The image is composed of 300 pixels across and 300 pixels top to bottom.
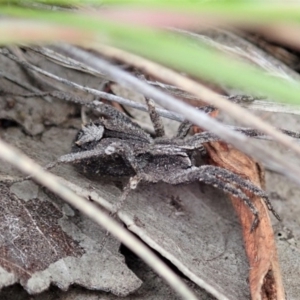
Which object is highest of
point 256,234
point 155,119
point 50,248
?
point 155,119

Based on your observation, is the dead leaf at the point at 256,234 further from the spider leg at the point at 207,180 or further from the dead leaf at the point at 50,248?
the dead leaf at the point at 50,248

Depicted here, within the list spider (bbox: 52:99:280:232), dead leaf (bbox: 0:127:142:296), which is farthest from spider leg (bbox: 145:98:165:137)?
dead leaf (bbox: 0:127:142:296)

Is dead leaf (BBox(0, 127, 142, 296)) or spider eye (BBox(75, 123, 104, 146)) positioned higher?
spider eye (BBox(75, 123, 104, 146))

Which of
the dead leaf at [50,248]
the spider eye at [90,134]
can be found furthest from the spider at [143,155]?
the dead leaf at [50,248]

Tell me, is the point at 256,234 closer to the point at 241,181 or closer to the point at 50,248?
the point at 241,181

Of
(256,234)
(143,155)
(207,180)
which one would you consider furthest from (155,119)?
(256,234)

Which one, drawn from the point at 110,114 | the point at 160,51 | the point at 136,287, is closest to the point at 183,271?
the point at 136,287

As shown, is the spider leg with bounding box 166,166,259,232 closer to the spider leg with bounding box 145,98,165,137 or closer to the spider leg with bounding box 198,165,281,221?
the spider leg with bounding box 198,165,281,221
